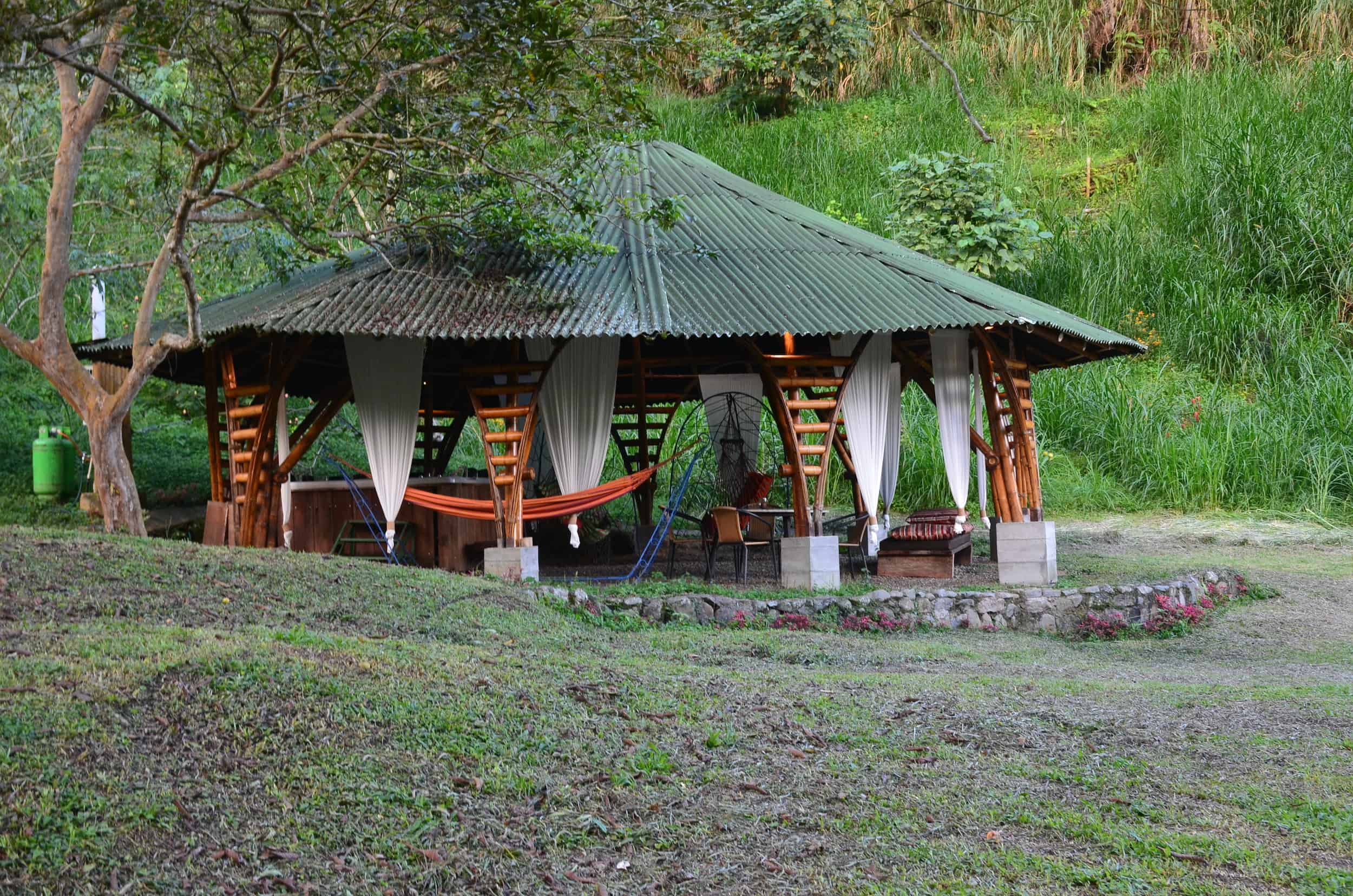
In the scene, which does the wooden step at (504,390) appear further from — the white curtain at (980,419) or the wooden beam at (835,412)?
the white curtain at (980,419)

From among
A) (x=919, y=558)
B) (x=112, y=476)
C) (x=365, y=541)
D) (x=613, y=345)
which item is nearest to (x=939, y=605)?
(x=919, y=558)

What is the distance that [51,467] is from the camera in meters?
13.9

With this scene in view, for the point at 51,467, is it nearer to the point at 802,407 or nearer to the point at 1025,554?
the point at 802,407

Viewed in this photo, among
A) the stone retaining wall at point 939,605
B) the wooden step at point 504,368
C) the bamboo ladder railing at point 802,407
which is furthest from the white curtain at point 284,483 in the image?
the bamboo ladder railing at point 802,407

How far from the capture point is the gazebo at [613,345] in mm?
9844

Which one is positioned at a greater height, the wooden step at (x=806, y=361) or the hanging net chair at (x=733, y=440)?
the wooden step at (x=806, y=361)

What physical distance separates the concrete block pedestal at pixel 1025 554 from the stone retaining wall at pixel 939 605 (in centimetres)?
64

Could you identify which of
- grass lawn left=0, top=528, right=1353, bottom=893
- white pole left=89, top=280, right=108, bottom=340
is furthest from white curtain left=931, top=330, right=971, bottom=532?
white pole left=89, top=280, right=108, bottom=340

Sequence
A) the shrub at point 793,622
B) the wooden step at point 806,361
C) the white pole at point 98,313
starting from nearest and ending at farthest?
the shrub at point 793,622 → the wooden step at point 806,361 → the white pole at point 98,313

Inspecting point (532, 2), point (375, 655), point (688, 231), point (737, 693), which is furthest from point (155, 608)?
point (688, 231)

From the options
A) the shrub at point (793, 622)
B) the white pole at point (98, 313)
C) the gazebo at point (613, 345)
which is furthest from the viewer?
the white pole at point (98, 313)

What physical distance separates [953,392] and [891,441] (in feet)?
7.92

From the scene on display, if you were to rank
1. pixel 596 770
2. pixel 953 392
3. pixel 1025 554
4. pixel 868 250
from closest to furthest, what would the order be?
pixel 596 770 < pixel 1025 554 < pixel 953 392 < pixel 868 250

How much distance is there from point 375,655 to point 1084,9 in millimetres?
24573
